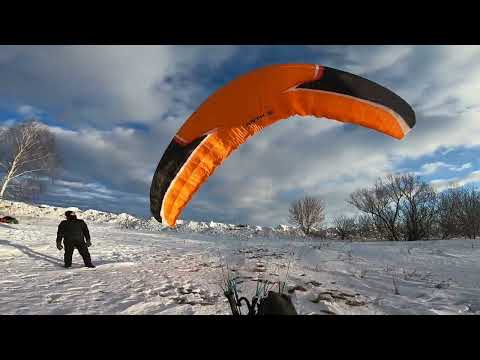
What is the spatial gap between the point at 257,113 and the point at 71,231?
6.59m

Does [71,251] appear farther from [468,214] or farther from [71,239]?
[468,214]

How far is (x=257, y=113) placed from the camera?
3.85 metres

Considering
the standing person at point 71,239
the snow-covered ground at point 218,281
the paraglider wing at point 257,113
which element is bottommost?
the snow-covered ground at point 218,281

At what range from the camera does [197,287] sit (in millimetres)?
5383

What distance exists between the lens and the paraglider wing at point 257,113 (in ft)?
12.0

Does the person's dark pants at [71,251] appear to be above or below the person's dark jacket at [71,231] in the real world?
below

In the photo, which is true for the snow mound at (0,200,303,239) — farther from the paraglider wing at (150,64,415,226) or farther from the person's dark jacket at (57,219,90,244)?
the paraglider wing at (150,64,415,226)

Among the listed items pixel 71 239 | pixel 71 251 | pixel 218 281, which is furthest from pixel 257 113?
pixel 71 251

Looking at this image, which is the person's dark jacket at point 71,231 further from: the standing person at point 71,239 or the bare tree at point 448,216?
the bare tree at point 448,216

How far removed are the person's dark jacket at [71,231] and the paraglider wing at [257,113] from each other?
180 inches

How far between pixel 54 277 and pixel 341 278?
266 inches

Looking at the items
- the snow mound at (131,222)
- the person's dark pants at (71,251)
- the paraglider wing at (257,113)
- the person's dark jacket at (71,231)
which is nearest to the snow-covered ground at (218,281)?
the person's dark pants at (71,251)

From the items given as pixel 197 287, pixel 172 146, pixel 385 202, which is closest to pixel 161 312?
pixel 197 287
